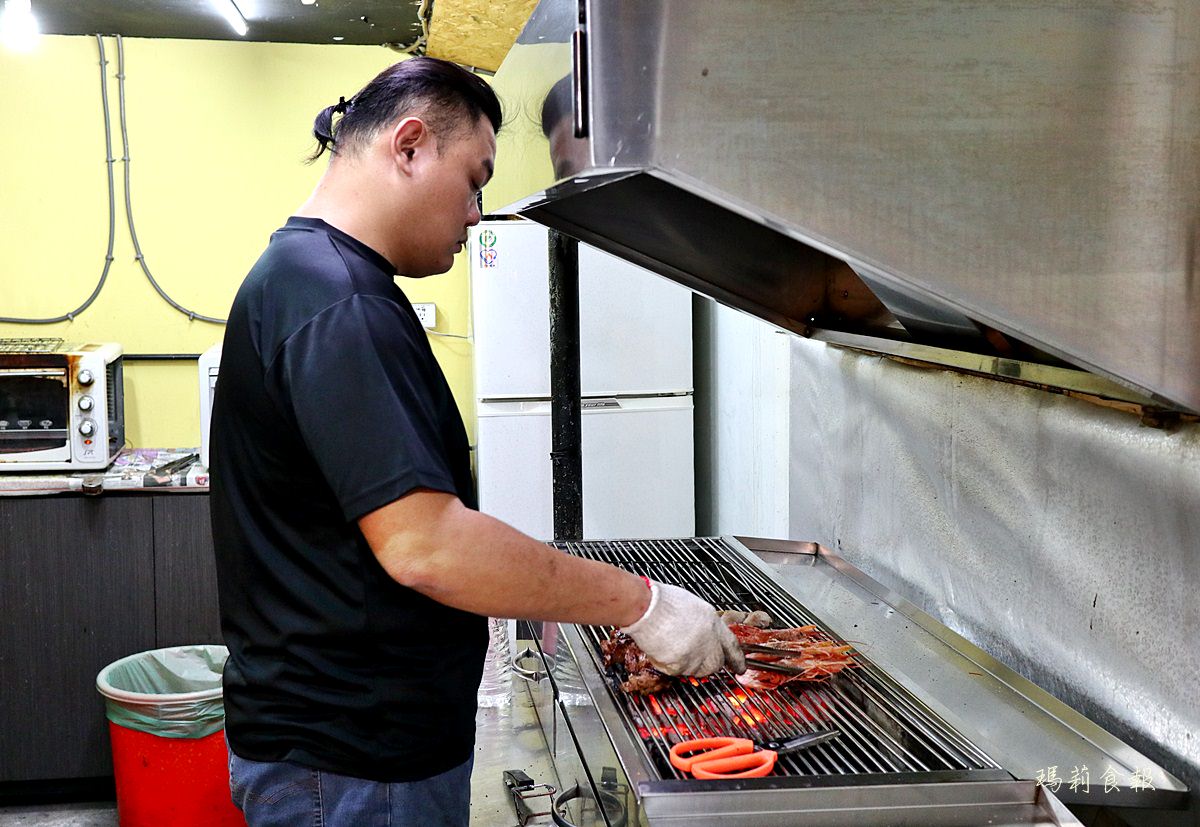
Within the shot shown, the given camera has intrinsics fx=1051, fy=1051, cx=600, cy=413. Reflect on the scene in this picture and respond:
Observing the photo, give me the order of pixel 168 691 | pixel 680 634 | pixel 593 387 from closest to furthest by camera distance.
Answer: pixel 680 634
pixel 168 691
pixel 593 387

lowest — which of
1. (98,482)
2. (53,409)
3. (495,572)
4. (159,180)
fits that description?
(98,482)

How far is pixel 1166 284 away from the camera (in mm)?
1133

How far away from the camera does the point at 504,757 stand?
2205 mm

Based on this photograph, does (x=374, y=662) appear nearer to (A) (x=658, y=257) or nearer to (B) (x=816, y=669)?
(B) (x=816, y=669)

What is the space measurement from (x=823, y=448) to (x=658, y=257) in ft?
2.71

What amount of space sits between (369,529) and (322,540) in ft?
0.49

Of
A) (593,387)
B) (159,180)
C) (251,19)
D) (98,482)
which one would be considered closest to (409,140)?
(98,482)

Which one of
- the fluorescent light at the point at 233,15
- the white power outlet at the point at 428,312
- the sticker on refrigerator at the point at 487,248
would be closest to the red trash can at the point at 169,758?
the sticker on refrigerator at the point at 487,248

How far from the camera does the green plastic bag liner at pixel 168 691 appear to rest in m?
3.07

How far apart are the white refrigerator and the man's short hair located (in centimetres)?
269

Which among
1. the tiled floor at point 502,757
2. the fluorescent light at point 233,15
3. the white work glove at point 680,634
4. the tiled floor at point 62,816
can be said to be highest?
the fluorescent light at point 233,15

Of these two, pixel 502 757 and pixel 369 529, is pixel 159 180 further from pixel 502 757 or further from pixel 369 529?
pixel 369 529

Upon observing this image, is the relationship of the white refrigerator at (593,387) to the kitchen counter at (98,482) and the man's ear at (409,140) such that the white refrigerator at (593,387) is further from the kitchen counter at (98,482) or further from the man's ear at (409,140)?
the man's ear at (409,140)

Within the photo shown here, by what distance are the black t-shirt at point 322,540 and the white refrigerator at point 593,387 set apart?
276 cm
